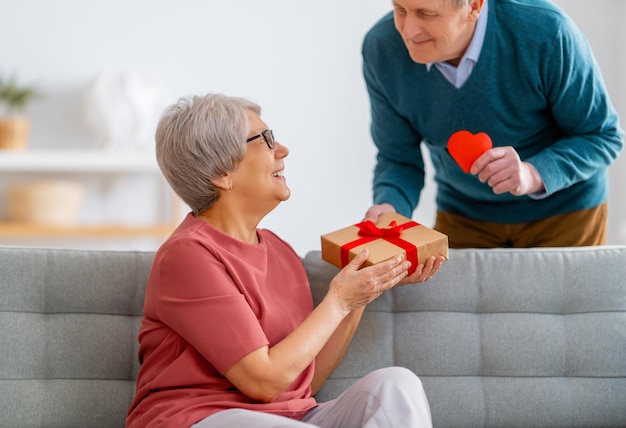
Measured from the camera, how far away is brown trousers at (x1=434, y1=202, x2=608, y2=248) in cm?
239

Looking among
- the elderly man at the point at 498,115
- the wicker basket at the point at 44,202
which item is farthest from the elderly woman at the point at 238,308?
the wicker basket at the point at 44,202

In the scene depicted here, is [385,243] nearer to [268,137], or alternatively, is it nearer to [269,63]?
[268,137]

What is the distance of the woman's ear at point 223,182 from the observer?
1.85 meters

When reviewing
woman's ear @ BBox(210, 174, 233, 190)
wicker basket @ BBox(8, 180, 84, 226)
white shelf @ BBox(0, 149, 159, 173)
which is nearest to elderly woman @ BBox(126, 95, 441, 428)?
woman's ear @ BBox(210, 174, 233, 190)

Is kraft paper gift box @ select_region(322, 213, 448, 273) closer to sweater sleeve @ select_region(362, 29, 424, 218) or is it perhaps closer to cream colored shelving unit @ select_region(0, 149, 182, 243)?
sweater sleeve @ select_region(362, 29, 424, 218)

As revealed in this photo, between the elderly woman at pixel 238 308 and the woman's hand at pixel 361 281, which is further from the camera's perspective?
the woman's hand at pixel 361 281

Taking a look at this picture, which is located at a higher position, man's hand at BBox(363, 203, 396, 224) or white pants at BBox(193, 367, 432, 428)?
man's hand at BBox(363, 203, 396, 224)

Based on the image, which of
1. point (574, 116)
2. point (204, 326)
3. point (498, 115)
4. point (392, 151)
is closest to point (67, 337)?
point (204, 326)

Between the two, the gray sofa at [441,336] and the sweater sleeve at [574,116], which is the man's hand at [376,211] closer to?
the gray sofa at [441,336]

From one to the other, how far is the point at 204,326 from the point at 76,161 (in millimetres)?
2619

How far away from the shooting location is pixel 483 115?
88.2 inches

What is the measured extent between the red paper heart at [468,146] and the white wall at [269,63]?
7.67 feet

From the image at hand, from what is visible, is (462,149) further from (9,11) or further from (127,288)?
(9,11)

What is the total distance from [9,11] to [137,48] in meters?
0.68
